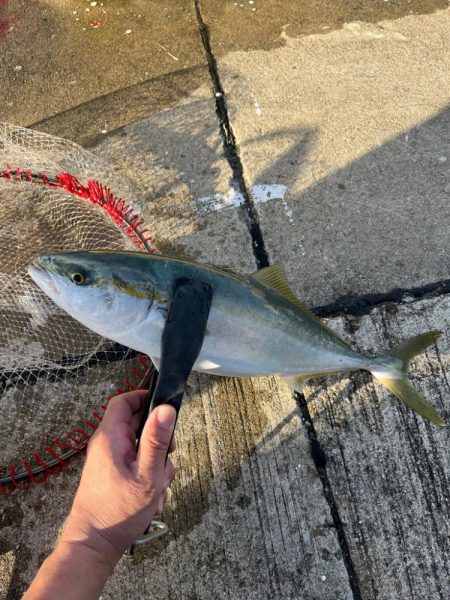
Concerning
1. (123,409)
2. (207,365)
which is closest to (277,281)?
(207,365)

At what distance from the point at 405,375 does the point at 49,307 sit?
2.26 m

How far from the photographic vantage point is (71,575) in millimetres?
2000

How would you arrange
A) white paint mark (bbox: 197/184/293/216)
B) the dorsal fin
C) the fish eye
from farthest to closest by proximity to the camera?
white paint mark (bbox: 197/184/293/216) < the dorsal fin < the fish eye

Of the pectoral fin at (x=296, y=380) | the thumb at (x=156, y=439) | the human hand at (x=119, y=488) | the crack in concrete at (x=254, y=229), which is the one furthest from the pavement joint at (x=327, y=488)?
the thumb at (x=156, y=439)

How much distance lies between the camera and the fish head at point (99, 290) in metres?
2.16

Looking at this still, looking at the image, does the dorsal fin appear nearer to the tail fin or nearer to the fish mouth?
the tail fin

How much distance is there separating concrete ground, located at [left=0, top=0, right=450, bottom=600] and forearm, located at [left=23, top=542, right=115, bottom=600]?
68 cm

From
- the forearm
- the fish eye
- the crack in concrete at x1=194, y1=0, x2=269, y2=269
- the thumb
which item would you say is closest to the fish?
the fish eye

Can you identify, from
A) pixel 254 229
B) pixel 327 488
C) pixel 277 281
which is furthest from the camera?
pixel 254 229

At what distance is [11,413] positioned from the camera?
10.1 feet

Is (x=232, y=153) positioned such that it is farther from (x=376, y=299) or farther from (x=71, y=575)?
(x=71, y=575)

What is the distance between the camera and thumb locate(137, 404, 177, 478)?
1957mm

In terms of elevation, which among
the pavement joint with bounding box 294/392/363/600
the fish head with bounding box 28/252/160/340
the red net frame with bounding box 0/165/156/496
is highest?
the fish head with bounding box 28/252/160/340

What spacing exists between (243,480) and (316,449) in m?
0.45
